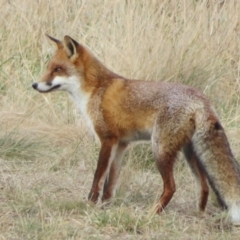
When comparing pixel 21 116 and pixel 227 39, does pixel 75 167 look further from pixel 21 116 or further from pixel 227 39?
pixel 227 39

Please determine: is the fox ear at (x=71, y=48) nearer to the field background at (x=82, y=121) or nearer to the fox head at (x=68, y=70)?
the fox head at (x=68, y=70)

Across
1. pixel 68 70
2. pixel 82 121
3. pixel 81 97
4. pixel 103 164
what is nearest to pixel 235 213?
pixel 103 164

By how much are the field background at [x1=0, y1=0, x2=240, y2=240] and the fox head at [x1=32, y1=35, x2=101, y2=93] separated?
759mm

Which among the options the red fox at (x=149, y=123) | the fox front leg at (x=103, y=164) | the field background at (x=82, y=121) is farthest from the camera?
the fox front leg at (x=103, y=164)

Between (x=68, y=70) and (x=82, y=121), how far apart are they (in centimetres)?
151

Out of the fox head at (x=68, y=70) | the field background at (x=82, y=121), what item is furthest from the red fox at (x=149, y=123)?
the field background at (x=82, y=121)

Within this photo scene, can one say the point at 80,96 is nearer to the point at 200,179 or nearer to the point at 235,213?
the point at 200,179

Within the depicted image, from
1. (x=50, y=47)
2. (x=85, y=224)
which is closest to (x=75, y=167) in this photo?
(x=85, y=224)

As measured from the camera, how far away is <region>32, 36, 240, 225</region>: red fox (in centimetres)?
536

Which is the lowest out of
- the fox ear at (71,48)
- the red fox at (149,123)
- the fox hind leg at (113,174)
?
the fox hind leg at (113,174)

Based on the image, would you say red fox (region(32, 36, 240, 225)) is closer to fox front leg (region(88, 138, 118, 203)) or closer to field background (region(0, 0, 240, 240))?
fox front leg (region(88, 138, 118, 203))

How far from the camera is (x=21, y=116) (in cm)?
762

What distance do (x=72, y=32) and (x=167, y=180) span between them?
3.96 m

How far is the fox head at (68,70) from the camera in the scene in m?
5.95
